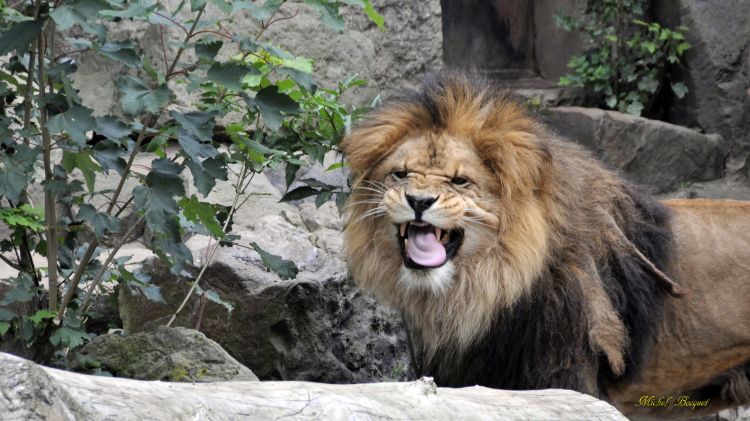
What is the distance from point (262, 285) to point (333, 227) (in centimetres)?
99

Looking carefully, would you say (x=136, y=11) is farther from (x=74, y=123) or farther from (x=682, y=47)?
(x=682, y=47)

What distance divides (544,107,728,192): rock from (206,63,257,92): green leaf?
210 inches

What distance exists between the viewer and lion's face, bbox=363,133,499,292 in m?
4.10

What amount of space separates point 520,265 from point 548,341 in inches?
12.9

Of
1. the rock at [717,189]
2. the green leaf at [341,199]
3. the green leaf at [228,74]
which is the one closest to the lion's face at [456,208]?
the green leaf at [341,199]

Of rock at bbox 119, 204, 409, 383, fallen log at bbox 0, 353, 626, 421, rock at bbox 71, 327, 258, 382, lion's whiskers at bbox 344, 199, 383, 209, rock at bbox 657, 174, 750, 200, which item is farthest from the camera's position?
rock at bbox 657, 174, 750, 200

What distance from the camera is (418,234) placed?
164 inches

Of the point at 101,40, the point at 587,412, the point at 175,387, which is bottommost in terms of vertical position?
the point at 587,412

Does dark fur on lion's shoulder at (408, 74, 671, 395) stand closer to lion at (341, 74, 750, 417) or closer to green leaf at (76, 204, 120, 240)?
lion at (341, 74, 750, 417)

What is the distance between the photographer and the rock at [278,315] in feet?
16.3

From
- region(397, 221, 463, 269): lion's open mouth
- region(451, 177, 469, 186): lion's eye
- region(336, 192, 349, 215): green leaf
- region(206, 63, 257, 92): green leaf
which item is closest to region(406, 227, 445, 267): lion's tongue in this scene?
region(397, 221, 463, 269): lion's open mouth

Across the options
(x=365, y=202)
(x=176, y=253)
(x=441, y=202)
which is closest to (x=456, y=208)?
(x=441, y=202)

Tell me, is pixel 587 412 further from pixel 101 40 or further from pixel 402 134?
pixel 101 40

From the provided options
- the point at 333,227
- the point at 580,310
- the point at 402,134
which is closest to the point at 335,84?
the point at 333,227
